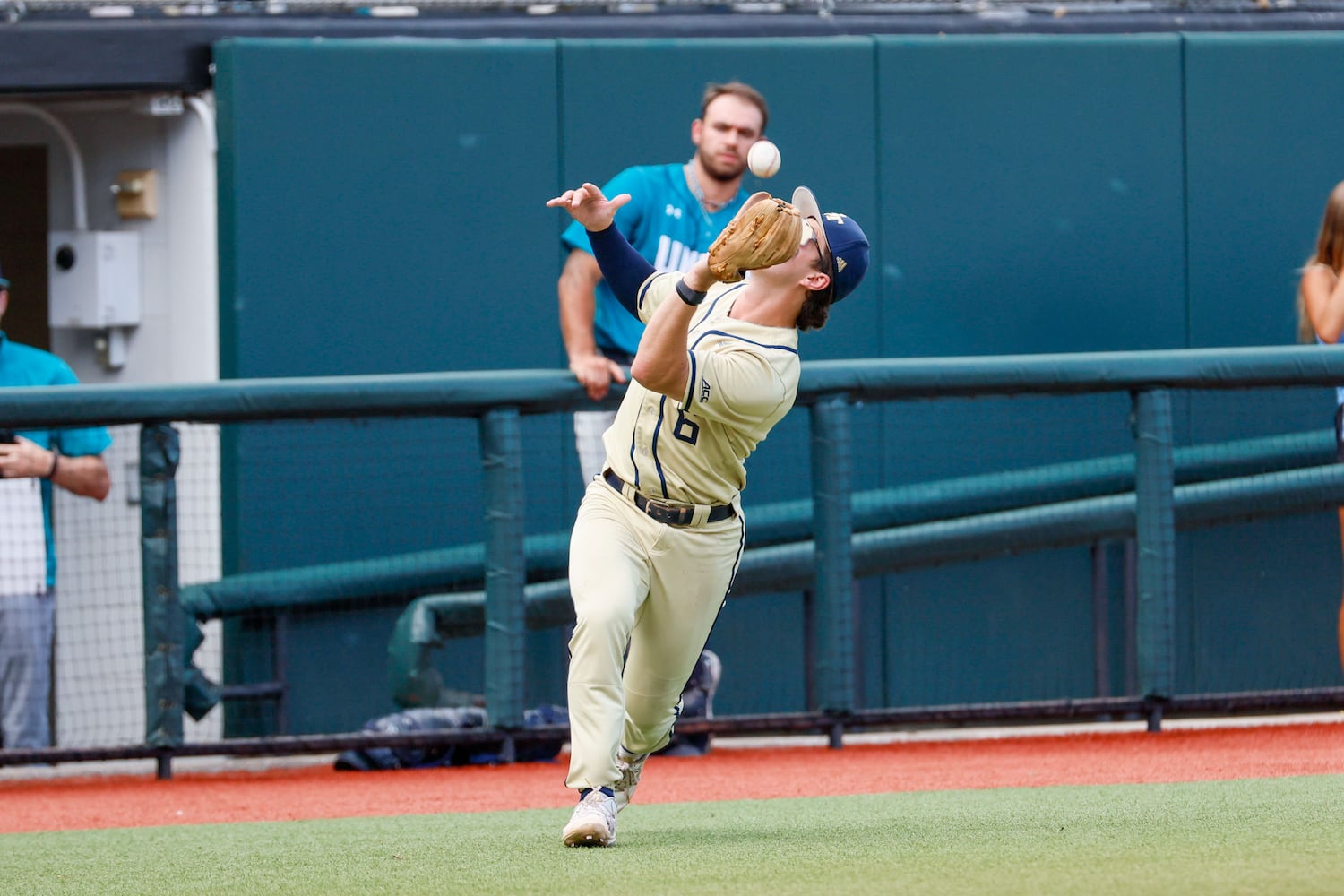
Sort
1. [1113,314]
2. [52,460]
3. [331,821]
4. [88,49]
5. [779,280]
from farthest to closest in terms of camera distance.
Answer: [1113,314] → [88,49] → [52,460] → [331,821] → [779,280]

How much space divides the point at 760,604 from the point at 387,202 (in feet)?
6.71

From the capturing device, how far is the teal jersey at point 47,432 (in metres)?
5.96

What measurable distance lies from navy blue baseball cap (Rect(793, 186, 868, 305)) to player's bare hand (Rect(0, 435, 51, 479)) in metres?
2.88

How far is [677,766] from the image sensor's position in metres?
5.98

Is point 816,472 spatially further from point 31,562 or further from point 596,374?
point 31,562

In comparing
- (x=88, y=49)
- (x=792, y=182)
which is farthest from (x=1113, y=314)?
(x=88, y=49)

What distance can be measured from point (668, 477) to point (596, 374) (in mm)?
1681

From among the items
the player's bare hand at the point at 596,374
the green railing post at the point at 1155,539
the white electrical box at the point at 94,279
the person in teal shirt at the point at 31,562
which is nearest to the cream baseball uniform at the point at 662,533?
the player's bare hand at the point at 596,374

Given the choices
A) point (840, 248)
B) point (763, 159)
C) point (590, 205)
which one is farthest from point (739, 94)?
point (840, 248)

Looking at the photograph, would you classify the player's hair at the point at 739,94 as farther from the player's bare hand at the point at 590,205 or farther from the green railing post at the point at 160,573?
the green railing post at the point at 160,573

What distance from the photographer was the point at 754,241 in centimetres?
358

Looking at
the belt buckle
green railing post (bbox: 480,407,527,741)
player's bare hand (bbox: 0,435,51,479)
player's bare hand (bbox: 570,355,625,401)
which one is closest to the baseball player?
the belt buckle

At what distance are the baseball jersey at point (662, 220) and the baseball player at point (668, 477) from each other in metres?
1.48

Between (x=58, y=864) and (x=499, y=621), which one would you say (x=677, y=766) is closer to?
(x=499, y=621)
